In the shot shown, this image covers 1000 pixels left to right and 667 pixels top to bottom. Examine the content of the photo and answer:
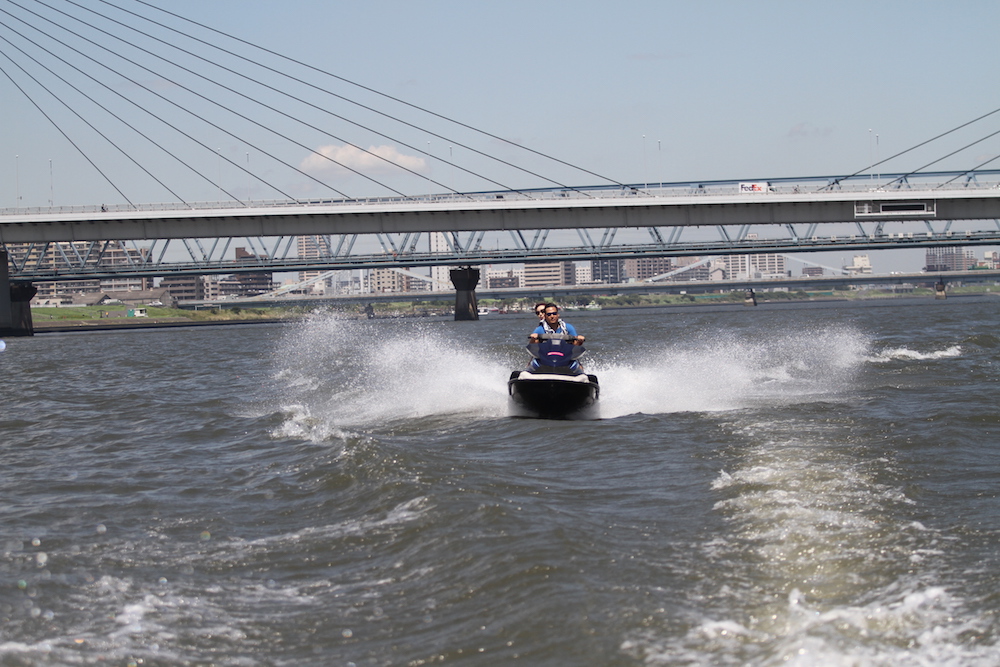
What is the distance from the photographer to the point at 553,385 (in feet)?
61.1

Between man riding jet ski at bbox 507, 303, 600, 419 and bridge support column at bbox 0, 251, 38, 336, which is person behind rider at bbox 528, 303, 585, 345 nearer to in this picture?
man riding jet ski at bbox 507, 303, 600, 419

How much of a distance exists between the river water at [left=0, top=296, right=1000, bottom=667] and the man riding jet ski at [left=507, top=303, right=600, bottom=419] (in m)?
0.52

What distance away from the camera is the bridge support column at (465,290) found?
106 m

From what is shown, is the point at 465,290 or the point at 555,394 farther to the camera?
the point at 465,290

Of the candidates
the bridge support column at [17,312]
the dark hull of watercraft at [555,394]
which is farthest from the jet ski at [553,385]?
the bridge support column at [17,312]

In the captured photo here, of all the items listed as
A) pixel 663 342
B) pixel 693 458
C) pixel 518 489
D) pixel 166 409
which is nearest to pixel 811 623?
pixel 518 489

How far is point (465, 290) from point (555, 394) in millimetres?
88779

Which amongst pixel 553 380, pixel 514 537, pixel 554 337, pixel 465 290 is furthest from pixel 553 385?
pixel 465 290

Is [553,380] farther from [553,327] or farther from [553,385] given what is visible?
[553,327]

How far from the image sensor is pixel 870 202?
258ft

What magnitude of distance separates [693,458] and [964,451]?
3.76 meters

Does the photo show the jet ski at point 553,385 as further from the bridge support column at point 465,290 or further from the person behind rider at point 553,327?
the bridge support column at point 465,290

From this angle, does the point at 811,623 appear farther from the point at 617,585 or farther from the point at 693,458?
the point at 693,458

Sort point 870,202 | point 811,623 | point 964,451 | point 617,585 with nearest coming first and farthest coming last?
point 811,623
point 617,585
point 964,451
point 870,202
